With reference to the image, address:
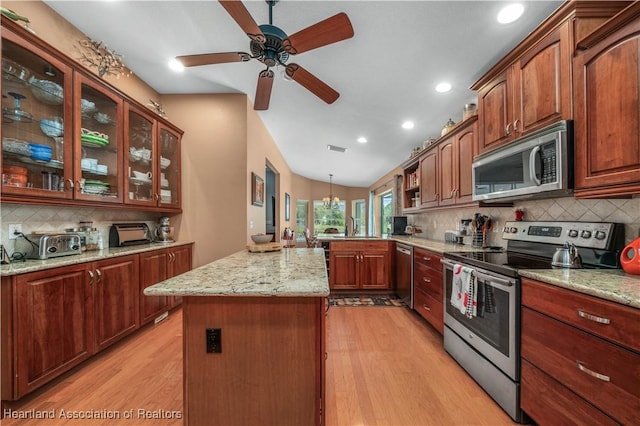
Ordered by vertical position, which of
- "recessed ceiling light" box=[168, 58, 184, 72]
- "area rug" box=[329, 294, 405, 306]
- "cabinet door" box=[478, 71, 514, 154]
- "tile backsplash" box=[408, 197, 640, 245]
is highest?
"recessed ceiling light" box=[168, 58, 184, 72]

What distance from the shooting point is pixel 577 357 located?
3.76 ft

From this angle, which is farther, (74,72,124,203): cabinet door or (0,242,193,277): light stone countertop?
(74,72,124,203): cabinet door

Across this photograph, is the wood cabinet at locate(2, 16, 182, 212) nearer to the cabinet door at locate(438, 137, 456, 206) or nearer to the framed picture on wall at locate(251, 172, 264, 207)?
the framed picture on wall at locate(251, 172, 264, 207)

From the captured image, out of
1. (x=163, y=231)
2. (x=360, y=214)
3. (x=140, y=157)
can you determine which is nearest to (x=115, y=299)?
(x=163, y=231)

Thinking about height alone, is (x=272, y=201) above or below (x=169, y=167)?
below

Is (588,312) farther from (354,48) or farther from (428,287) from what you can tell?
(354,48)

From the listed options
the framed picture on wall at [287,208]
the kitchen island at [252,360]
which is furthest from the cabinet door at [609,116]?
the framed picture on wall at [287,208]

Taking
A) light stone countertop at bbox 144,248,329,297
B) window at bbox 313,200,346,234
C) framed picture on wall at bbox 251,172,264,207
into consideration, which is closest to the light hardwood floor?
light stone countertop at bbox 144,248,329,297

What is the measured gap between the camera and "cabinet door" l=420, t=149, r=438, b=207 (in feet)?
10.6

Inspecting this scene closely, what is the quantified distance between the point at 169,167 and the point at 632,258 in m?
4.22

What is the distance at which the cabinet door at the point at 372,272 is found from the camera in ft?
12.6

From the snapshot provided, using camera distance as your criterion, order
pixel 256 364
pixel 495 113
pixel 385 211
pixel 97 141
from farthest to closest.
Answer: pixel 385 211
pixel 97 141
pixel 495 113
pixel 256 364

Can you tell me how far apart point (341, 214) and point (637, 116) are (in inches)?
357

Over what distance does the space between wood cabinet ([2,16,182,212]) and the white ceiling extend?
59 cm
